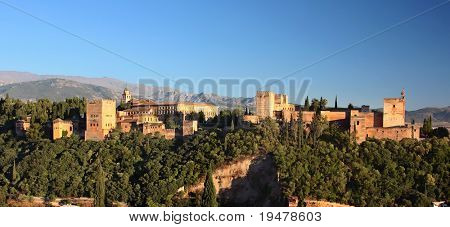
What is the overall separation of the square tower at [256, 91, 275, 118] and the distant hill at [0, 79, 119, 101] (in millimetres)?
97009

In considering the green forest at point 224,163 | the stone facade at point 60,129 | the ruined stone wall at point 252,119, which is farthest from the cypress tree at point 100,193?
the ruined stone wall at point 252,119

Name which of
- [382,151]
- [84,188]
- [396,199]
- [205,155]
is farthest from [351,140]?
[84,188]

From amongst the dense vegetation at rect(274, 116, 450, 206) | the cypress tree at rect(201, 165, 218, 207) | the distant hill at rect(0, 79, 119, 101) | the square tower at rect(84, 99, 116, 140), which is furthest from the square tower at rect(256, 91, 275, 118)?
the distant hill at rect(0, 79, 119, 101)

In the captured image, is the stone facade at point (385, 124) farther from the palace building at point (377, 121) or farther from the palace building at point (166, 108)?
the palace building at point (166, 108)

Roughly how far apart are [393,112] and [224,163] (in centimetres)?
823

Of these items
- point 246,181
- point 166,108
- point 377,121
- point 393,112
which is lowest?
point 246,181

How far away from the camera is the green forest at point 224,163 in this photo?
25.8 m

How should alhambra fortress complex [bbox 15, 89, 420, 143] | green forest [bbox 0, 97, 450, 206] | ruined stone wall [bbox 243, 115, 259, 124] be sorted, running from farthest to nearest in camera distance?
ruined stone wall [bbox 243, 115, 259, 124]
alhambra fortress complex [bbox 15, 89, 420, 143]
green forest [bbox 0, 97, 450, 206]

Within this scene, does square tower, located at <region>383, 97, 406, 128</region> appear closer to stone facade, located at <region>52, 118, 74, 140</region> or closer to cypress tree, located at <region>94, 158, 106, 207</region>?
cypress tree, located at <region>94, 158, 106, 207</region>

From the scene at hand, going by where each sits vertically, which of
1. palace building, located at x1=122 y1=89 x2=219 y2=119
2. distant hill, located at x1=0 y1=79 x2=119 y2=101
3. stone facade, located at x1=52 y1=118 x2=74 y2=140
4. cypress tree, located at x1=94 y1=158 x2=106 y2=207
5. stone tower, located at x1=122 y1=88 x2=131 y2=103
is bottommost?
cypress tree, located at x1=94 y1=158 x2=106 y2=207

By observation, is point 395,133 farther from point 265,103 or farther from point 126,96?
point 126,96

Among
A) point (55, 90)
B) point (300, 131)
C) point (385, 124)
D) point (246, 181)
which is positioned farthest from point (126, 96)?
point (55, 90)

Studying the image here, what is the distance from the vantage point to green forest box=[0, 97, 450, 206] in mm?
25828

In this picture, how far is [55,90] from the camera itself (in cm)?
13262
